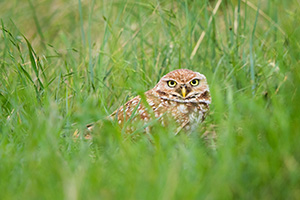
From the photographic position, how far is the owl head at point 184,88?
384cm

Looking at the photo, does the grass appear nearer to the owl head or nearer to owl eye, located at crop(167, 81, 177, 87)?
the owl head

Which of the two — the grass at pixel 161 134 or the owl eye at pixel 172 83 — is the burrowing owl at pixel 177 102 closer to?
the owl eye at pixel 172 83

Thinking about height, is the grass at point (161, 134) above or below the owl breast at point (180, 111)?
above

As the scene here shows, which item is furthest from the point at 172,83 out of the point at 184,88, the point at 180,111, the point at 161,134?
the point at 161,134

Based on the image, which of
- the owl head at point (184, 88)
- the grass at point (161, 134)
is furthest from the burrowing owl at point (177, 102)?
the grass at point (161, 134)

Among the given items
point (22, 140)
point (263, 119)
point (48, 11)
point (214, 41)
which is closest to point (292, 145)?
point (263, 119)

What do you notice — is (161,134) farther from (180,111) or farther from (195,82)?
(195,82)

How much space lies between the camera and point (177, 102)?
3.86 m

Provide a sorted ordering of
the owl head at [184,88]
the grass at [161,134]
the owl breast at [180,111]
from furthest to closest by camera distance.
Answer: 1. the owl head at [184,88]
2. the owl breast at [180,111]
3. the grass at [161,134]

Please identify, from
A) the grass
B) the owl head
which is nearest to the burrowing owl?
the owl head

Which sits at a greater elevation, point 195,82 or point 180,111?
point 195,82

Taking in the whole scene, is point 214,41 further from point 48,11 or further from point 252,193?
A: point 48,11

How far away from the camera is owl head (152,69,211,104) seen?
384 centimetres

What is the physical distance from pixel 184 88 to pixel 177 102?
11 cm
